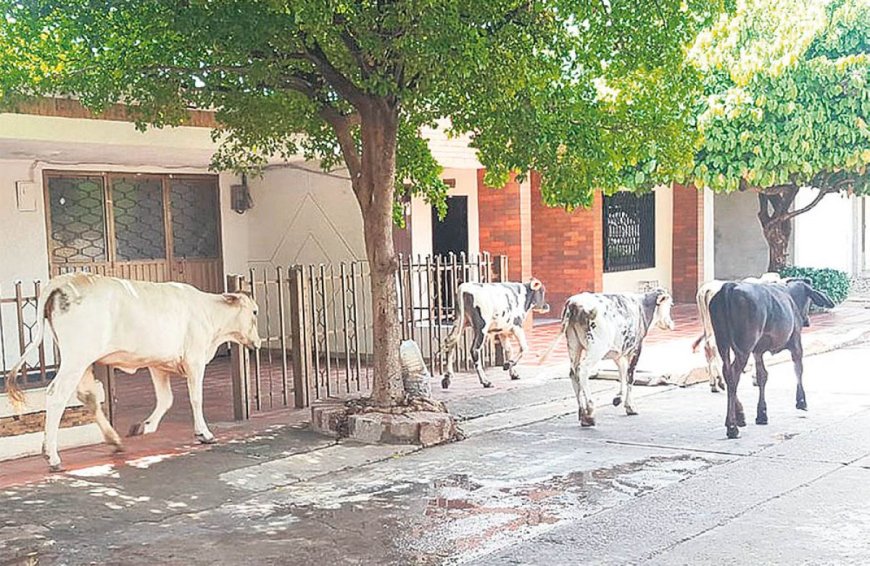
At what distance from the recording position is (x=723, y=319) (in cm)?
858

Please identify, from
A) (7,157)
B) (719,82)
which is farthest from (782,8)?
(7,157)

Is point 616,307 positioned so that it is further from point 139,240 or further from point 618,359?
point 139,240

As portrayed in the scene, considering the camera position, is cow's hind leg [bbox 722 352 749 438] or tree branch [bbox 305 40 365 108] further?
cow's hind leg [bbox 722 352 749 438]

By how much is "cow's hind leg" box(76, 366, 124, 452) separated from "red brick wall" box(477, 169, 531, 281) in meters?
8.27

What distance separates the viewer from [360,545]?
5.88 m

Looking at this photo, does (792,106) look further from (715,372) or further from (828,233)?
(828,233)

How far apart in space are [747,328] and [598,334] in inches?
53.5

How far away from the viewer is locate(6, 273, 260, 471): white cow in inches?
308

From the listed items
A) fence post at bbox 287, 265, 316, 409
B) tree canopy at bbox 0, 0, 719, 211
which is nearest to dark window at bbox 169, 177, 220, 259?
tree canopy at bbox 0, 0, 719, 211

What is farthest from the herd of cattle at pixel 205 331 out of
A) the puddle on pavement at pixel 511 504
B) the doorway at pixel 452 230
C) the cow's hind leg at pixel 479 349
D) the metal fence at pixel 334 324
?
the doorway at pixel 452 230

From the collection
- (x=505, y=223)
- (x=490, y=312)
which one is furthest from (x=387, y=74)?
(x=505, y=223)

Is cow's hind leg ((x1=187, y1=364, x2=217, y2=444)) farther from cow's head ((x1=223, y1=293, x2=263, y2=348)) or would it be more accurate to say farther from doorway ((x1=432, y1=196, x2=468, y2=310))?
doorway ((x1=432, y1=196, x2=468, y2=310))

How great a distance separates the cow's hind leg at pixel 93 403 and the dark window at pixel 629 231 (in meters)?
13.2

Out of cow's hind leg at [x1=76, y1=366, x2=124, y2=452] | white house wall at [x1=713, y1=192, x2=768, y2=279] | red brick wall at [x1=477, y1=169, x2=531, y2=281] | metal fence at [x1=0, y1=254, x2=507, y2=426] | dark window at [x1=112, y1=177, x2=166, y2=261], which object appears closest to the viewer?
cow's hind leg at [x1=76, y1=366, x2=124, y2=452]
